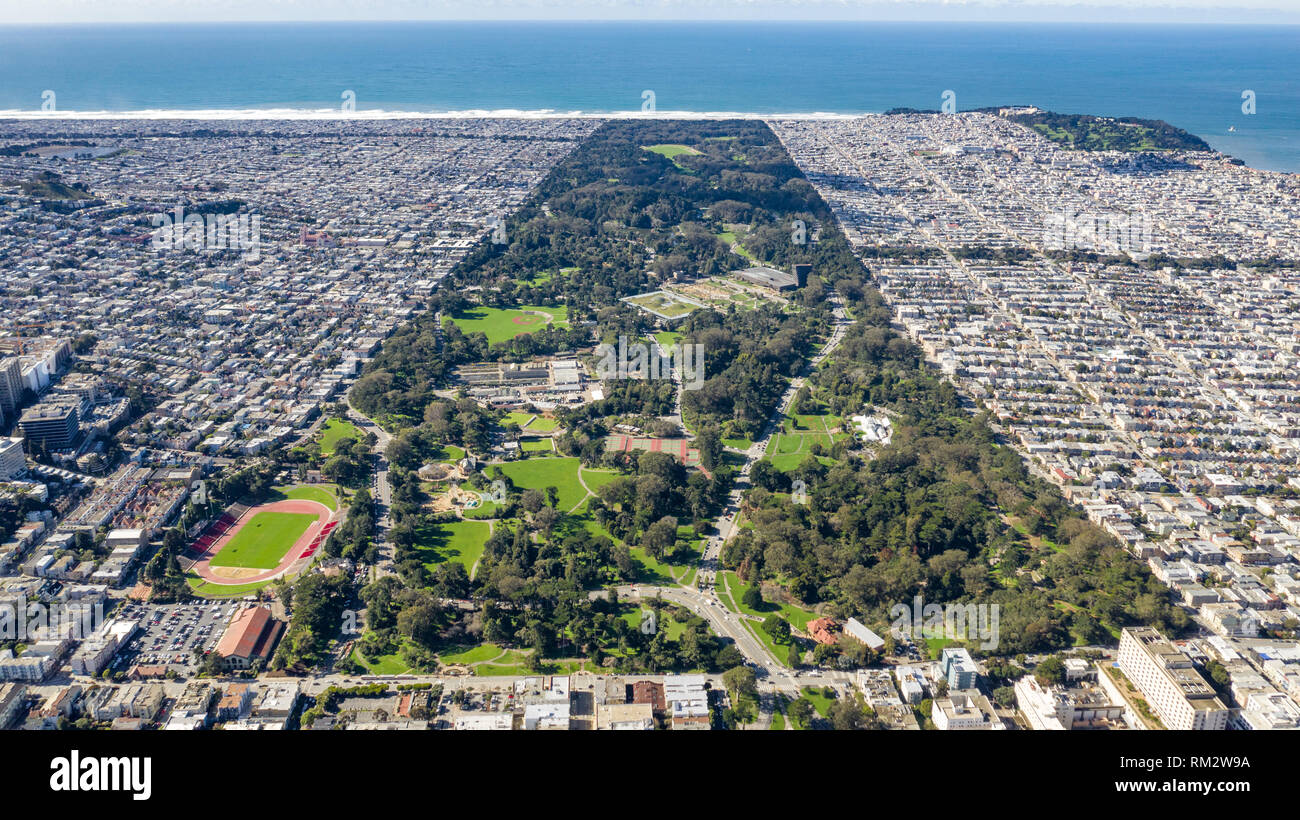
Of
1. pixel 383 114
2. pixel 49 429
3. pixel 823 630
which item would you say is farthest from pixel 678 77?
pixel 823 630

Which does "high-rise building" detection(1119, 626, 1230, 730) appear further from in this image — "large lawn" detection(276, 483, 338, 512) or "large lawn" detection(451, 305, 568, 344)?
"large lawn" detection(451, 305, 568, 344)

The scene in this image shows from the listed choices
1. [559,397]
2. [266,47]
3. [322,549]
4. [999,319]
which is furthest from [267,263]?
[266,47]

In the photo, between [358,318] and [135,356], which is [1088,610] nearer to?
[358,318]

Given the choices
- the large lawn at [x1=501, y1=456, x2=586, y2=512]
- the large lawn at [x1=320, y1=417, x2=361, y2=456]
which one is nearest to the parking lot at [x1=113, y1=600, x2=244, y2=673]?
the large lawn at [x1=320, y1=417, x2=361, y2=456]

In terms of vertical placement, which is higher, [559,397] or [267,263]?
[267,263]

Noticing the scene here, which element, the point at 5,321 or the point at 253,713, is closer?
the point at 253,713

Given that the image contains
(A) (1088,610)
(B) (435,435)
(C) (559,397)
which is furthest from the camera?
(C) (559,397)
